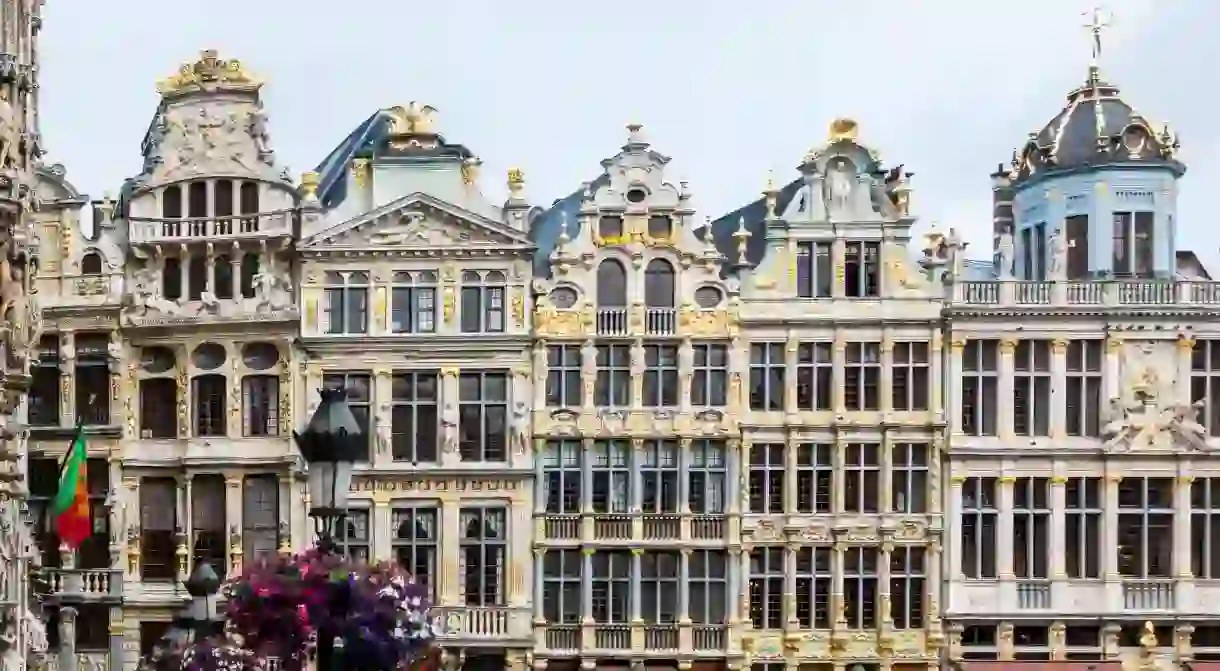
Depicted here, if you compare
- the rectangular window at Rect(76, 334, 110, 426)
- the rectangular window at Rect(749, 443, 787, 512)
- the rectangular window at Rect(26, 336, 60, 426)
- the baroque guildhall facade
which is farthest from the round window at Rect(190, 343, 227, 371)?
the rectangular window at Rect(749, 443, 787, 512)

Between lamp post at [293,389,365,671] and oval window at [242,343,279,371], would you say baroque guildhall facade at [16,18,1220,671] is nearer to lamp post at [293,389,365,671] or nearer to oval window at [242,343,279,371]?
oval window at [242,343,279,371]

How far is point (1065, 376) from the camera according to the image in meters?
44.2

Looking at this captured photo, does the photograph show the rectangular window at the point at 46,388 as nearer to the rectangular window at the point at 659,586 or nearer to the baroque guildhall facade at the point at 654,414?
the baroque guildhall facade at the point at 654,414

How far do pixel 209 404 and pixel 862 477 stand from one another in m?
13.2

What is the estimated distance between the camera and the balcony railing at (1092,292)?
44.3 m

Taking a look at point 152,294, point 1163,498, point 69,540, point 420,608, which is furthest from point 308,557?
point 1163,498

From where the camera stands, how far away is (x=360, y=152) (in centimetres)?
4625

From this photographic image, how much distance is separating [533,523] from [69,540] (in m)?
8.96

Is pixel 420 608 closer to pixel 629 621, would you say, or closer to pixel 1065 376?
pixel 629 621

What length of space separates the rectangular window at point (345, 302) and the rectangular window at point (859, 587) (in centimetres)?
1077

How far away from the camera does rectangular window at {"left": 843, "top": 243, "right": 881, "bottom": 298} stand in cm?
4431

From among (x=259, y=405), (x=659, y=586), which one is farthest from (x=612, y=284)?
(x=259, y=405)

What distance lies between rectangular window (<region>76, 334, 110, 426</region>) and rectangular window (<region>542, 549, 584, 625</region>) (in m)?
9.43

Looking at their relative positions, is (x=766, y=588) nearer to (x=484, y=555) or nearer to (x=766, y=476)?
(x=766, y=476)
